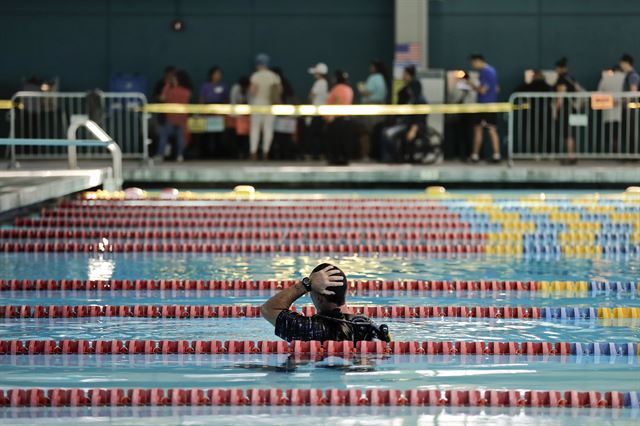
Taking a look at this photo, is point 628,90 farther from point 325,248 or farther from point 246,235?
point 325,248

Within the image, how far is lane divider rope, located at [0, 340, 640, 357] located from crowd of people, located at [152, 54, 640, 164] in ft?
38.9

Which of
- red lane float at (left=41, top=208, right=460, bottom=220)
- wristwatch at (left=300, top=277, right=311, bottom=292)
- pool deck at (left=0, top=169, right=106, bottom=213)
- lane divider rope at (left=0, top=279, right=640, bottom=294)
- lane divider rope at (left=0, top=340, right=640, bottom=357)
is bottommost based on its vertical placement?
lane divider rope at (left=0, top=340, right=640, bottom=357)

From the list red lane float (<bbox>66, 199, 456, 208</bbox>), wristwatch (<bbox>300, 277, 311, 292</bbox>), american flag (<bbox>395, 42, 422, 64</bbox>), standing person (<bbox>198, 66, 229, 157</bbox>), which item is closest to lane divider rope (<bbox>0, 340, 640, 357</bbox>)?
wristwatch (<bbox>300, 277, 311, 292</bbox>)

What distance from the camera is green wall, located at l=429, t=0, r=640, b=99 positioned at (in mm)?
21781

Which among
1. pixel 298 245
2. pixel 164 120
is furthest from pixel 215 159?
pixel 298 245

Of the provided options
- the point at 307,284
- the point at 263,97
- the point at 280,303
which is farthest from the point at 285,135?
the point at 307,284

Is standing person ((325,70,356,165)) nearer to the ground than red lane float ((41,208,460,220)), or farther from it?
farther from it

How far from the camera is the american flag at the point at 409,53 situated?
67.7ft

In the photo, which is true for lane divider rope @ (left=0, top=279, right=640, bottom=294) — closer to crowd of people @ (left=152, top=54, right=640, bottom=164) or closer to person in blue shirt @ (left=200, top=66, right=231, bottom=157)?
crowd of people @ (left=152, top=54, right=640, bottom=164)

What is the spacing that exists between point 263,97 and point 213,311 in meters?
12.2

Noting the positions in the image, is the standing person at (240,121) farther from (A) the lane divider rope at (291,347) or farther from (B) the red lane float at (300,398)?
(B) the red lane float at (300,398)

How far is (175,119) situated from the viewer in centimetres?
1953

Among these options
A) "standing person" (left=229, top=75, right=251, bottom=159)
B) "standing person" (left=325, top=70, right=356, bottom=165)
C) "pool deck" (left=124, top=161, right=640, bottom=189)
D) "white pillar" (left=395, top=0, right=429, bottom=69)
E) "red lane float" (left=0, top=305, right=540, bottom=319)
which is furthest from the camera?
"white pillar" (left=395, top=0, right=429, bottom=69)

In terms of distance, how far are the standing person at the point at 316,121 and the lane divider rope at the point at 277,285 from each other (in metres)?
10.6
